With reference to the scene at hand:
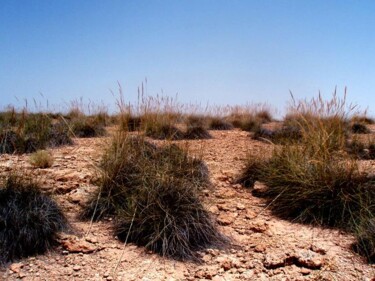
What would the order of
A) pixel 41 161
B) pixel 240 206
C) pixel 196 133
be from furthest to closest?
pixel 196 133
pixel 41 161
pixel 240 206

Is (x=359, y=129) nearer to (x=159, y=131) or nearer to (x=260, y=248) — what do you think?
(x=159, y=131)

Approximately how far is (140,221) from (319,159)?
2.08 metres

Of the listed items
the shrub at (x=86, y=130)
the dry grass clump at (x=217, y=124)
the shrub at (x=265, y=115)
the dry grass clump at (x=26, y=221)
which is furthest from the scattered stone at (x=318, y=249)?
the shrub at (x=265, y=115)

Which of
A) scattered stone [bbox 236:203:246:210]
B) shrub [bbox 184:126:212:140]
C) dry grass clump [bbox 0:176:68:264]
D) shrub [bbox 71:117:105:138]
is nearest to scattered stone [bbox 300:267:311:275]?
scattered stone [bbox 236:203:246:210]

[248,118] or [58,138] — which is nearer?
[58,138]

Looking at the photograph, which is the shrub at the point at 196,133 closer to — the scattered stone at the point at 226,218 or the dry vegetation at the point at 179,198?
the dry vegetation at the point at 179,198

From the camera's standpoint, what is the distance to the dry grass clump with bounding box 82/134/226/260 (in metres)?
2.89

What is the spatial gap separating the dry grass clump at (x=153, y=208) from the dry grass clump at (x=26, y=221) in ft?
1.21

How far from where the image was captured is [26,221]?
276 cm

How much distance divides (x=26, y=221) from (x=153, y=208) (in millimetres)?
1043

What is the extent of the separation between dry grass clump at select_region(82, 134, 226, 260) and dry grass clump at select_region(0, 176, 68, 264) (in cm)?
37

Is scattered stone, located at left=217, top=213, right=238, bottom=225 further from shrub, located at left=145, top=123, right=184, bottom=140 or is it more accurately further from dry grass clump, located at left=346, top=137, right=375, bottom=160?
shrub, located at left=145, top=123, right=184, bottom=140

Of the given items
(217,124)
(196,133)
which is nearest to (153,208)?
(196,133)

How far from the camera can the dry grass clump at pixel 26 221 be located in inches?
103
